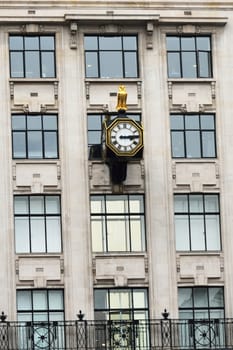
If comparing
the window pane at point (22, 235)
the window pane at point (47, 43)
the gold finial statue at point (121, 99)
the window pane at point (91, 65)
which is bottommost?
the window pane at point (22, 235)

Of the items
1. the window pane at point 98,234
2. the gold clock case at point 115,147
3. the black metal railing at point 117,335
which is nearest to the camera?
the black metal railing at point 117,335

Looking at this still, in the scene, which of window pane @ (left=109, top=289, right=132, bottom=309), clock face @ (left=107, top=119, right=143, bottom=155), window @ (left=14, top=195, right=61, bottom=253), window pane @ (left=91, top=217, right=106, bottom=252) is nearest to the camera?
clock face @ (left=107, top=119, right=143, bottom=155)

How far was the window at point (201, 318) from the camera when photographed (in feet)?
153

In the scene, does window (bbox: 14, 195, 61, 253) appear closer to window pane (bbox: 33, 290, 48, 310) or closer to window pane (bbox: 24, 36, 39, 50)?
window pane (bbox: 33, 290, 48, 310)

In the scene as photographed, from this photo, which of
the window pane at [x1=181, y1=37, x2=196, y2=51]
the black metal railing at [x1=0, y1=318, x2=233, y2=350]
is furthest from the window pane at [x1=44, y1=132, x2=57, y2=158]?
the black metal railing at [x1=0, y1=318, x2=233, y2=350]

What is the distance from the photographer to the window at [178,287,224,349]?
46.7 meters

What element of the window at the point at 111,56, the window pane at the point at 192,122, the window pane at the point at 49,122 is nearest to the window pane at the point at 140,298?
the window pane at the point at 192,122

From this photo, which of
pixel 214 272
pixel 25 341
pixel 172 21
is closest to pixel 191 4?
pixel 172 21

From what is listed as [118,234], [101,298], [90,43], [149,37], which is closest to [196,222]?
[118,234]

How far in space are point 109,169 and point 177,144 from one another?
8.18 feet

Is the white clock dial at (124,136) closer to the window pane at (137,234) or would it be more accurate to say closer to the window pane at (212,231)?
the window pane at (137,234)

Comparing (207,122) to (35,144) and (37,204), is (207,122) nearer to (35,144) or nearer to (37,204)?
(35,144)

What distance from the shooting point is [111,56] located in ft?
161

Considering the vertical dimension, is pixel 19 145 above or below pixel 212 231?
above
